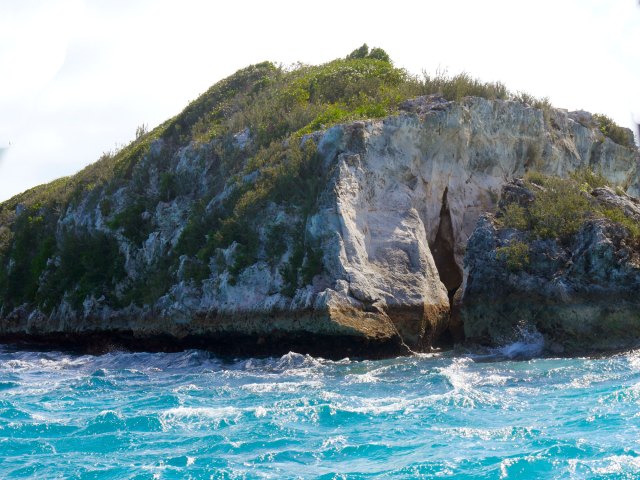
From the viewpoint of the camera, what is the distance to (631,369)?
15.5 m

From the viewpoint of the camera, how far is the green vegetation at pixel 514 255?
19.5 m

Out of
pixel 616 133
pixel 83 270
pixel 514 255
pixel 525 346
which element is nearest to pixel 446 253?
pixel 514 255

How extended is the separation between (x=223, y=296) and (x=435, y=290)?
5.41 meters

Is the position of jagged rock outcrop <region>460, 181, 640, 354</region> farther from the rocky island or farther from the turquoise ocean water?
the turquoise ocean water

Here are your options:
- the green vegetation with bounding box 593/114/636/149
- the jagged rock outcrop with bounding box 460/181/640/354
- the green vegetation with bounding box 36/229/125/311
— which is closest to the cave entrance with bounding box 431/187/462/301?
the jagged rock outcrop with bounding box 460/181/640/354

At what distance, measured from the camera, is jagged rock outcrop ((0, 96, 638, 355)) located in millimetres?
19641

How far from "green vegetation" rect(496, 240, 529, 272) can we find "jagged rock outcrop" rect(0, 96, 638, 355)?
710 mm

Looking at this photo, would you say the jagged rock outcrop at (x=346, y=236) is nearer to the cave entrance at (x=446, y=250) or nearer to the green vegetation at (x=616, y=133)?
the cave entrance at (x=446, y=250)

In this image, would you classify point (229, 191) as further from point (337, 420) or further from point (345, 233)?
point (337, 420)

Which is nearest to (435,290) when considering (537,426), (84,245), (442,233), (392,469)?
(442,233)

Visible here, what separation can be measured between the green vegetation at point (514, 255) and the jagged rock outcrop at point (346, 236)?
710mm

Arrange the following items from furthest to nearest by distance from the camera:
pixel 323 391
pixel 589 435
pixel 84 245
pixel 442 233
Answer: pixel 84 245, pixel 442 233, pixel 323 391, pixel 589 435

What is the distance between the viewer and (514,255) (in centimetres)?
1955

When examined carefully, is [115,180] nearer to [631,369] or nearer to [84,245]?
[84,245]
